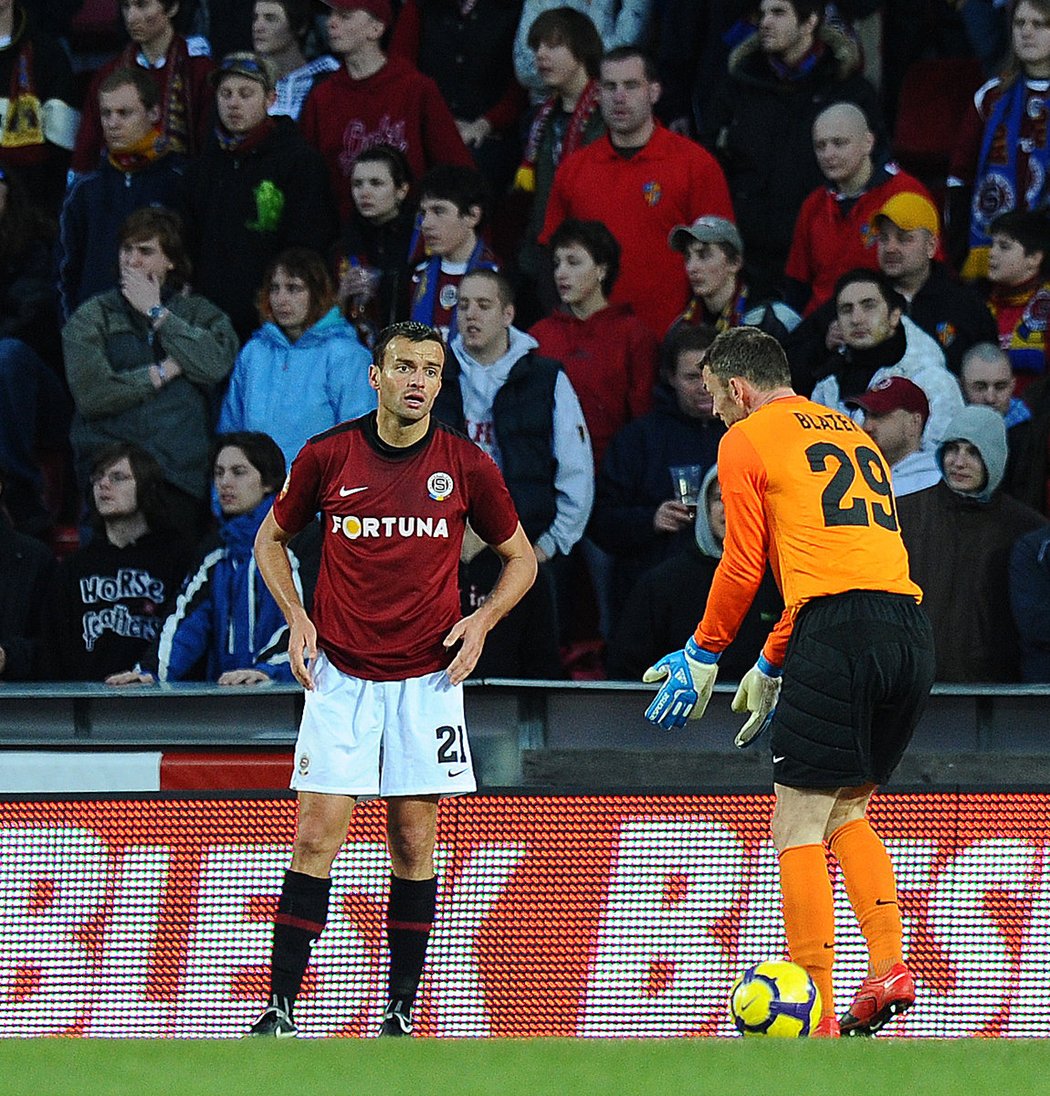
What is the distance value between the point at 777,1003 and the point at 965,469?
3057 millimetres

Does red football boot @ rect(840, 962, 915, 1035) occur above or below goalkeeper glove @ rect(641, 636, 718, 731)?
below

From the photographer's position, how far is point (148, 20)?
10.5 metres

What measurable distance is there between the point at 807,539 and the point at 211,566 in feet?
10.4

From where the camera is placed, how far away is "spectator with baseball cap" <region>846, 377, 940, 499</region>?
8.23 m

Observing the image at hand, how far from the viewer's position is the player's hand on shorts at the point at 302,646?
6016mm

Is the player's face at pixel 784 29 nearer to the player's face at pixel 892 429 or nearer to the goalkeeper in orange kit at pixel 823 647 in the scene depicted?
the player's face at pixel 892 429

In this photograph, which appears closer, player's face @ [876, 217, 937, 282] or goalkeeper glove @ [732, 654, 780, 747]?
goalkeeper glove @ [732, 654, 780, 747]

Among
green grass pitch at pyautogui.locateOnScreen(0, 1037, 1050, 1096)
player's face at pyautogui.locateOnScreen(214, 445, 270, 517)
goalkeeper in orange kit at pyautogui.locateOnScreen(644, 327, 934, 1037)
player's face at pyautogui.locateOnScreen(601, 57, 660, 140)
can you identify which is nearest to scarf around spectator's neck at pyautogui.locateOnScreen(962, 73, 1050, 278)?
player's face at pyautogui.locateOnScreen(601, 57, 660, 140)

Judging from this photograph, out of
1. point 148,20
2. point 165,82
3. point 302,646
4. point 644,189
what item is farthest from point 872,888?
point 148,20

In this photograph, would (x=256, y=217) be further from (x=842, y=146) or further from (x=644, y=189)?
(x=842, y=146)

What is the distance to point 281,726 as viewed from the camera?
7.00m

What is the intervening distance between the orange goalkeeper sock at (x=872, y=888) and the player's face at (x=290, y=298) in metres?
4.04

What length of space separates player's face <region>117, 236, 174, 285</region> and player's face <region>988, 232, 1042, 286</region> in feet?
11.7

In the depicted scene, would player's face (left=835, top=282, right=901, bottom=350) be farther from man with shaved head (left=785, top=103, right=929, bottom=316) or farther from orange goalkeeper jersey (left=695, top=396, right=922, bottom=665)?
orange goalkeeper jersey (left=695, top=396, right=922, bottom=665)
